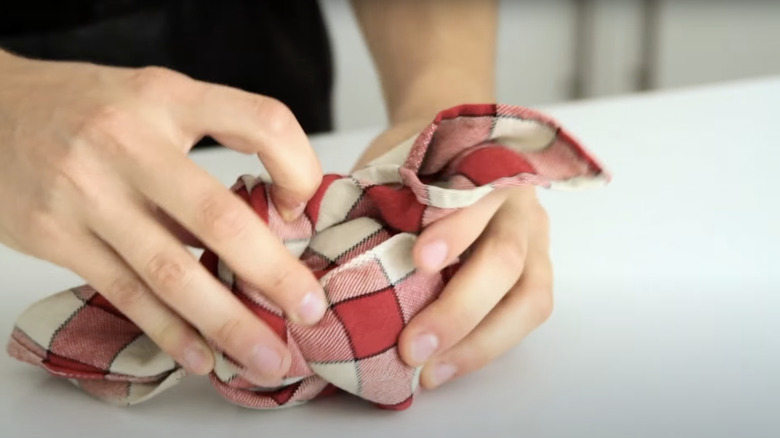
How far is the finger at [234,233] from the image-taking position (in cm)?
33

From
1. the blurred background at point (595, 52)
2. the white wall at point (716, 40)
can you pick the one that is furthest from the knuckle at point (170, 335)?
the white wall at point (716, 40)

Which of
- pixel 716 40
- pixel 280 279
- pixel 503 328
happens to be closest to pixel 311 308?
pixel 280 279

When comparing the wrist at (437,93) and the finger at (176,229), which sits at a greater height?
the finger at (176,229)

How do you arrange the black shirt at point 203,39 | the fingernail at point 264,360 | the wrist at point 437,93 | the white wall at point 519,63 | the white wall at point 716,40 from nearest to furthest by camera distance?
the fingernail at point 264,360 → the wrist at point 437,93 → the black shirt at point 203,39 → the white wall at point 716,40 → the white wall at point 519,63

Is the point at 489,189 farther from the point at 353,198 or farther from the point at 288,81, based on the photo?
the point at 288,81

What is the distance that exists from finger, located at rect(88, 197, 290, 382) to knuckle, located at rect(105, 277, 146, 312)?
11mm

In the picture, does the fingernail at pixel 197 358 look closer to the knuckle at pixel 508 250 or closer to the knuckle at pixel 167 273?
the knuckle at pixel 167 273

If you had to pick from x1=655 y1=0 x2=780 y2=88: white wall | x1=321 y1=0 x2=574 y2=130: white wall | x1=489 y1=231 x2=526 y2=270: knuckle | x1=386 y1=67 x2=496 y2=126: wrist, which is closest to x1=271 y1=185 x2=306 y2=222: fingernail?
x1=489 y1=231 x2=526 y2=270: knuckle

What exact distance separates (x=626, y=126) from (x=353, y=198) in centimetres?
39

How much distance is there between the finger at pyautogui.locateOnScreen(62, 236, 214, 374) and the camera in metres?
0.35

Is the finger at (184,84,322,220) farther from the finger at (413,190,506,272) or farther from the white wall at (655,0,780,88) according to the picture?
the white wall at (655,0,780,88)

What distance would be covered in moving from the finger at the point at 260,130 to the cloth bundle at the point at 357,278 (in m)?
0.02

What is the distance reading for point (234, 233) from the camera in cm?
34

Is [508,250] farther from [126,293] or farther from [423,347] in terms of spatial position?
[126,293]
